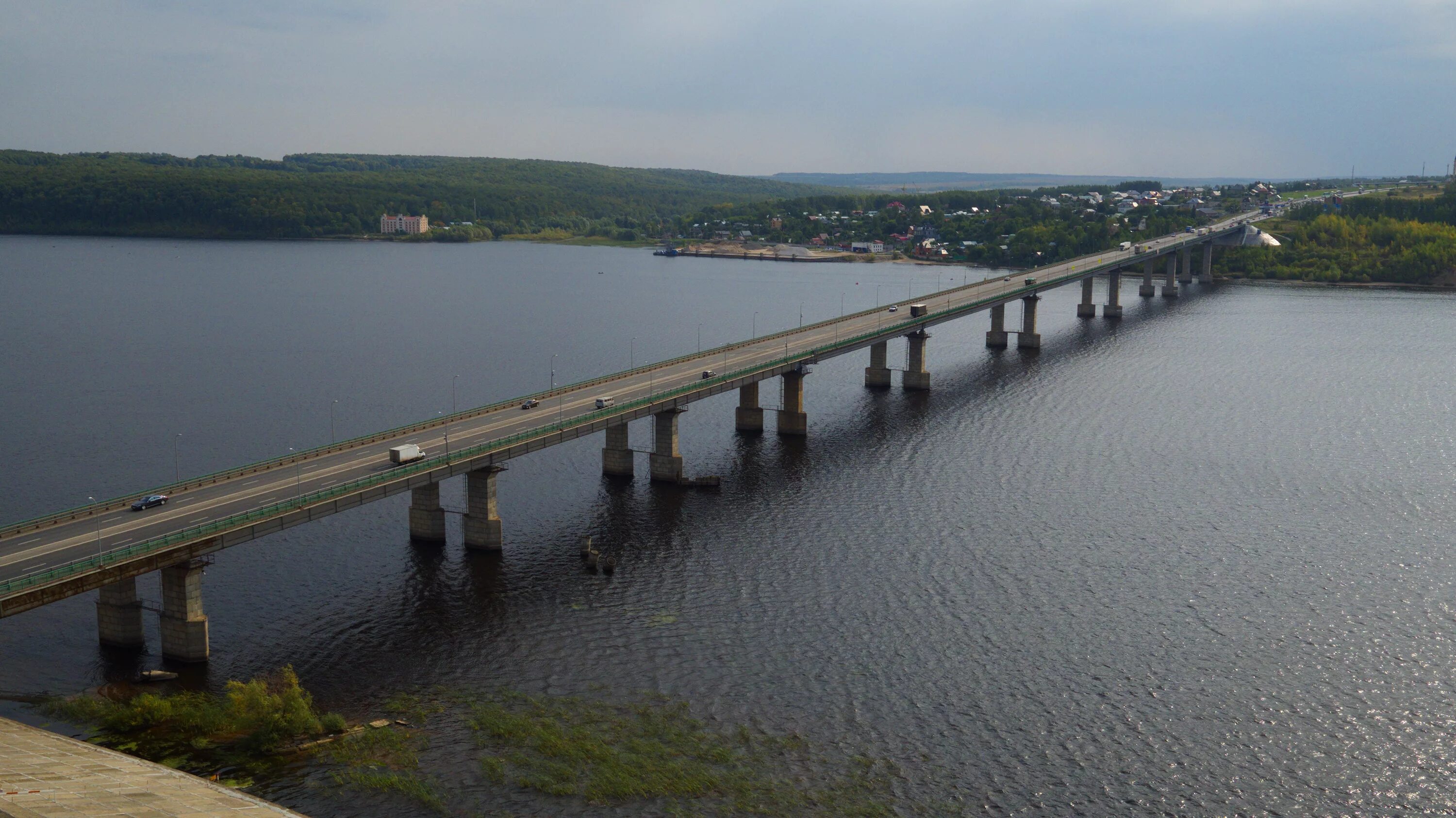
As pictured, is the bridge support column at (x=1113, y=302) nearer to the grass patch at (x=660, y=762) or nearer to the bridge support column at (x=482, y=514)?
the bridge support column at (x=482, y=514)

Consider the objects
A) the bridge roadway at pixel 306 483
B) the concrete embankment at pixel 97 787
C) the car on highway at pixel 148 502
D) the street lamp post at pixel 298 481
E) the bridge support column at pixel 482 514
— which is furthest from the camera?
the bridge support column at pixel 482 514

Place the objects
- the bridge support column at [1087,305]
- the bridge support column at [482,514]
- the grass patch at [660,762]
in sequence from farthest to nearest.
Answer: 1. the bridge support column at [1087,305]
2. the bridge support column at [482,514]
3. the grass patch at [660,762]

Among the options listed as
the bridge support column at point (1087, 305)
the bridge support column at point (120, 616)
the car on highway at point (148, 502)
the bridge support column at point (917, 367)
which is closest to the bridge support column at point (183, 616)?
the bridge support column at point (120, 616)

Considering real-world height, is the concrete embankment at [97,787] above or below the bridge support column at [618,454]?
below

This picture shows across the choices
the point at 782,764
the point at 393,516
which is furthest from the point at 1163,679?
the point at 393,516

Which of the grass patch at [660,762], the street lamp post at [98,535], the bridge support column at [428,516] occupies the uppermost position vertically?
the street lamp post at [98,535]

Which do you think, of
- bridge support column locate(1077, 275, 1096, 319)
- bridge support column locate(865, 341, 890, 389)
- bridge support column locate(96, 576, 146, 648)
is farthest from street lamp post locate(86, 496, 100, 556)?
bridge support column locate(1077, 275, 1096, 319)

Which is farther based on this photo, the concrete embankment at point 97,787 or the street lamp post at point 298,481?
the street lamp post at point 298,481

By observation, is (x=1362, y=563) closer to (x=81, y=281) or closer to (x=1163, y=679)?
(x=1163, y=679)
